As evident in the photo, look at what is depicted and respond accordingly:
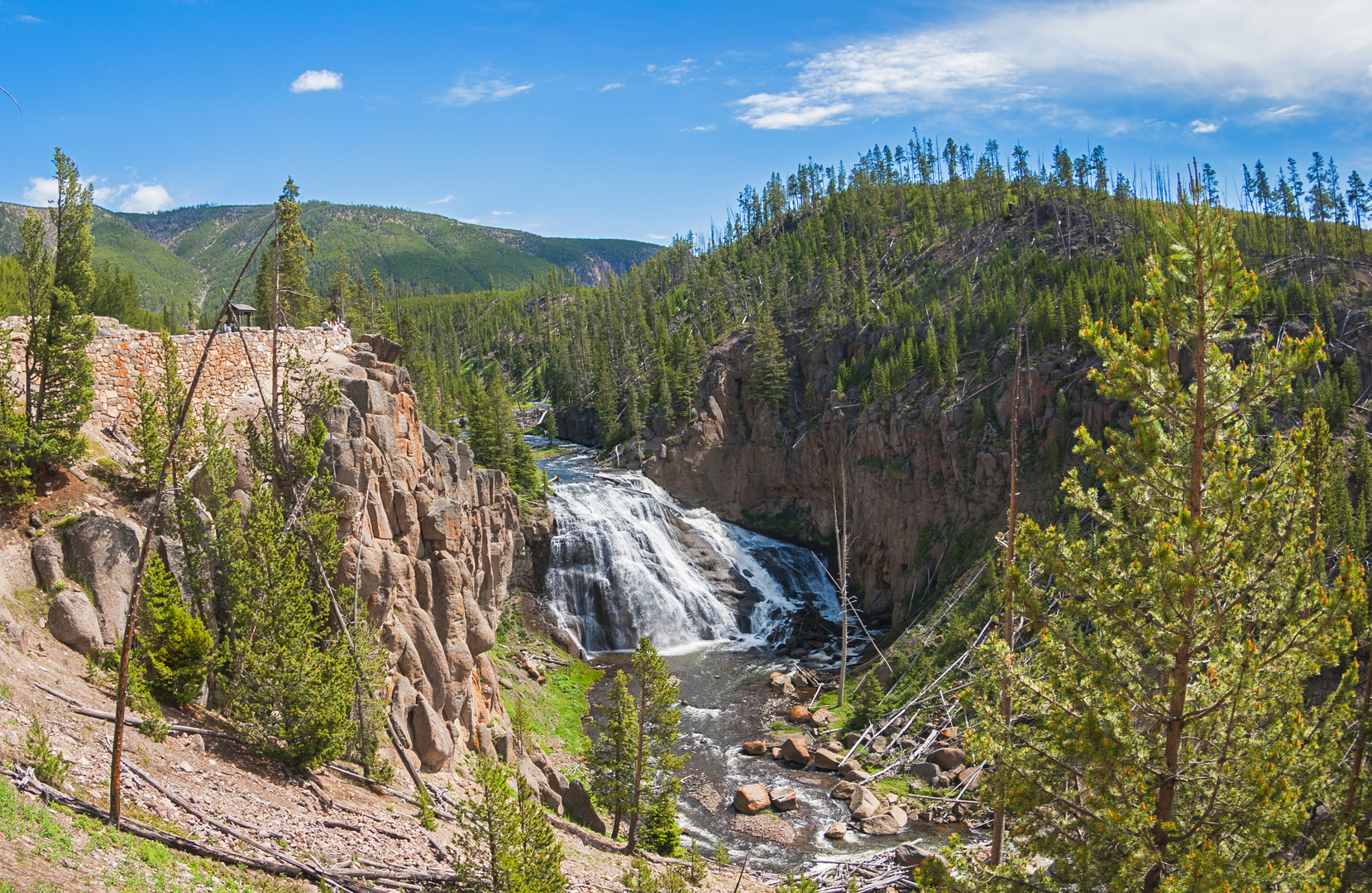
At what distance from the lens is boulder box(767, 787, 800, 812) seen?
115 feet

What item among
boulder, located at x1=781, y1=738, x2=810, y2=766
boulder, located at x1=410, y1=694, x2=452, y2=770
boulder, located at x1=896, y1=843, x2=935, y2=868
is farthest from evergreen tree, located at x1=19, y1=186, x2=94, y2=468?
boulder, located at x1=781, y1=738, x2=810, y2=766

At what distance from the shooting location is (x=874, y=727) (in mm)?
41562

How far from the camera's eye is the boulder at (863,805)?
33.8 m

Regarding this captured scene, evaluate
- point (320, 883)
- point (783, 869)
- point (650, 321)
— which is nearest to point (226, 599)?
point (320, 883)

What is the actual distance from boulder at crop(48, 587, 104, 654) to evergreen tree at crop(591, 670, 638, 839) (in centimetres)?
1445

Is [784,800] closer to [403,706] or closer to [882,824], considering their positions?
[882,824]

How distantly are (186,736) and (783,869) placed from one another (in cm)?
2017

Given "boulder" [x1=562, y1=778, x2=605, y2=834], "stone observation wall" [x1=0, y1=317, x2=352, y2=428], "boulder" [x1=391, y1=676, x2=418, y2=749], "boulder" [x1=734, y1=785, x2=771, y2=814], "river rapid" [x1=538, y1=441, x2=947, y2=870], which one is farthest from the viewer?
"boulder" [x1=734, y1=785, x2=771, y2=814]

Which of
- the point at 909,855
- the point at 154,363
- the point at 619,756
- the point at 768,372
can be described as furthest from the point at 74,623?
the point at 768,372

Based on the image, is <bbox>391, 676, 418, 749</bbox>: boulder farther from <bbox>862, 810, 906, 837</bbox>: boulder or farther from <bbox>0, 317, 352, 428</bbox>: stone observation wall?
<bbox>862, 810, 906, 837</bbox>: boulder

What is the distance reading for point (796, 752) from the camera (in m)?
39.8

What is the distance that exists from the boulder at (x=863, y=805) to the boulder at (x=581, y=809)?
33.4 ft

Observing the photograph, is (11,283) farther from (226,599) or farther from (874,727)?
(874,727)

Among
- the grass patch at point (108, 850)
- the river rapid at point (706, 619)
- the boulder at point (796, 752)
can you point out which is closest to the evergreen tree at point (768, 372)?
the river rapid at point (706, 619)
